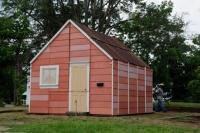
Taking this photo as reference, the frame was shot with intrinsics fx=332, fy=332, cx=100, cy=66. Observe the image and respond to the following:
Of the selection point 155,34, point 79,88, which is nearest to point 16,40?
point 155,34

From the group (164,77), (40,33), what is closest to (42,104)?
(40,33)

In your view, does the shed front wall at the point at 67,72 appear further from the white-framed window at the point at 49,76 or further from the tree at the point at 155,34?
the tree at the point at 155,34

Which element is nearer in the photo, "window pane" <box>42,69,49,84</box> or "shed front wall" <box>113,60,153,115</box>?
"shed front wall" <box>113,60,153,115</box>

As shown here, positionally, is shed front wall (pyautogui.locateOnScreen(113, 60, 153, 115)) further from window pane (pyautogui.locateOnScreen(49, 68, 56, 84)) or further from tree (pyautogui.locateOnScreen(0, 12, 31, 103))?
tree (pyautogui.locateOnScreen(0, 12, 31, 103))

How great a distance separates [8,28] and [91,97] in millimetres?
16181

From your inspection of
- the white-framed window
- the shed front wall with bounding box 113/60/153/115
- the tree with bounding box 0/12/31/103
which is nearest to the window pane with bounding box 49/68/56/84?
the white-framed window

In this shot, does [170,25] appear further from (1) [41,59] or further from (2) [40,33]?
(1) [41,59]

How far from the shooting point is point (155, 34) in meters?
31.2

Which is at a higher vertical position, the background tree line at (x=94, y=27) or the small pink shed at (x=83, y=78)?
the background tree line at (x=94, y=27)

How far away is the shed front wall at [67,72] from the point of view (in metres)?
16.1

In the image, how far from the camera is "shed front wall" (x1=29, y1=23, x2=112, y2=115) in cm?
1609

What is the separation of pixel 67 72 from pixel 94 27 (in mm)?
14978

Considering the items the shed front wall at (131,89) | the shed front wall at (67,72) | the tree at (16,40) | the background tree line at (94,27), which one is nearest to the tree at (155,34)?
the background tree line at (94,27)

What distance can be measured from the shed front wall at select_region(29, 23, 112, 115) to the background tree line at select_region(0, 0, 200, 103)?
11.5 metres
